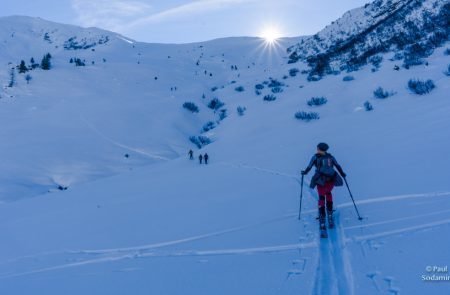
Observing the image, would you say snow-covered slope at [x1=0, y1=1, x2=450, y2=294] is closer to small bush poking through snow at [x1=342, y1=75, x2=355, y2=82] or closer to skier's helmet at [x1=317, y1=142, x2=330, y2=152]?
small bush poking through snow at [x1=342, y1=75, x2=355, y2=82]

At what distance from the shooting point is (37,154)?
1336 cm

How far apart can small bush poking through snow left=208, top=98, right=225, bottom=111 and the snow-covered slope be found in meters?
2.51

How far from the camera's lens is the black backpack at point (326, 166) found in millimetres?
5230

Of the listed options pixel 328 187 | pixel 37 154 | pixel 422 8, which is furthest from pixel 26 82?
pixel 422 8

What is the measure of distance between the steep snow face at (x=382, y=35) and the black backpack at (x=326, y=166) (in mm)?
10867

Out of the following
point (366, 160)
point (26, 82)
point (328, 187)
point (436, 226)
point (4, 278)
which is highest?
point (26, 82)

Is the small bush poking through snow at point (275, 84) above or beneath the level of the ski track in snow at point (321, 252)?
above

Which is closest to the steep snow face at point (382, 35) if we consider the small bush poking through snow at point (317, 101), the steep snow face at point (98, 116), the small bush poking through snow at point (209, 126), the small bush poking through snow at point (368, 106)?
the small bush poking through snow at point (317, 101)

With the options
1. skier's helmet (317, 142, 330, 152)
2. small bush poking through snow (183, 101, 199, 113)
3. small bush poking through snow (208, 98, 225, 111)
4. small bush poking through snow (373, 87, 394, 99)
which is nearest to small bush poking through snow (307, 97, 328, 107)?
small bush poking through snow (373, 87, 394, 99)

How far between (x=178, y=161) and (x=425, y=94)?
7946 millimetres

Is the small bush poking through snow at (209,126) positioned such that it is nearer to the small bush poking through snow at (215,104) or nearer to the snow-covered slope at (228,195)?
the snow-covered slope at (228,195)

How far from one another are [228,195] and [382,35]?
70.0 ft

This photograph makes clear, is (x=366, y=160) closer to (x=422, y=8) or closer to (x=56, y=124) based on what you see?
(x=56, y=124)

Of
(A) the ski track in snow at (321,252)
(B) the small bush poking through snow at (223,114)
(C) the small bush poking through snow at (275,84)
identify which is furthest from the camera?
(C) the small bush poking through snow at (275,84)
